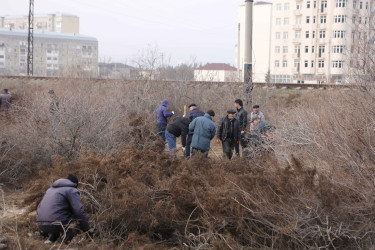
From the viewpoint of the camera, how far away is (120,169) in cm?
853

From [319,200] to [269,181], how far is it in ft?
2.65

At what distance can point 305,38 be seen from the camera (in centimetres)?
6875

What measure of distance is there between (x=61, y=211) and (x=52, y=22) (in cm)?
14502

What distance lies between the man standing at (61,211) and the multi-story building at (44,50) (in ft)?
329

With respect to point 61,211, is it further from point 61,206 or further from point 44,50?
point 44,50

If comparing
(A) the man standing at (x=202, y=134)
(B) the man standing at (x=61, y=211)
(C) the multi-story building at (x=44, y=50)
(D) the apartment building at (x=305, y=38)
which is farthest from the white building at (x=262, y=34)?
(B) the man standing at (x=61, y=211)

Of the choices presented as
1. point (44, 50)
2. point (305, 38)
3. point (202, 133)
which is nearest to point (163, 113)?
point (202, 133)

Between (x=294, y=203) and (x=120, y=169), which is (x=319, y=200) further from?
(x=120, y=169)

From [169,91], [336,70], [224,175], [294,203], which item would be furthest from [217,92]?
[336,70]

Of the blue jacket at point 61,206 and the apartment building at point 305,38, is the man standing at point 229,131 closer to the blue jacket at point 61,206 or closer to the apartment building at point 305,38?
the blue jacket at point 61,206

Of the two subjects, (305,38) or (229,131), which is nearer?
(229,131)

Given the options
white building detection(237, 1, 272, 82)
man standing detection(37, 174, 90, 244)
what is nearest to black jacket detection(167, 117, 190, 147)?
man standing detection(37, 174, 90, 244)

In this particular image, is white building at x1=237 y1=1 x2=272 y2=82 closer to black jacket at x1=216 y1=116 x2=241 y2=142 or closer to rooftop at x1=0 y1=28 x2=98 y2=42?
rooftop at x1=0 y1=28 x2=98 y2=42

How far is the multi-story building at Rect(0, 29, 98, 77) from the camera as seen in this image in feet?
350
